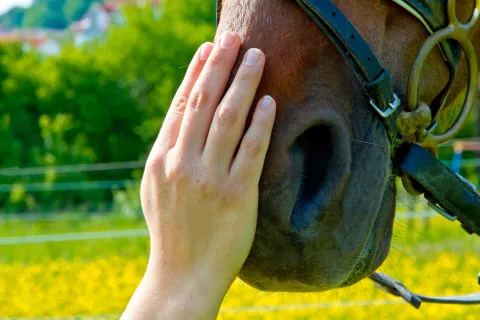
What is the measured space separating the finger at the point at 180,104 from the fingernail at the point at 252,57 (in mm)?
120

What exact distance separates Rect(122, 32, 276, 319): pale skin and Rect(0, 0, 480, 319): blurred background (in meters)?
0.43

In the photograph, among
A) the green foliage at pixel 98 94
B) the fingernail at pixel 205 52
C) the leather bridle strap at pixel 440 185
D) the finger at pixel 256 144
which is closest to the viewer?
the finger at pixel 256 144

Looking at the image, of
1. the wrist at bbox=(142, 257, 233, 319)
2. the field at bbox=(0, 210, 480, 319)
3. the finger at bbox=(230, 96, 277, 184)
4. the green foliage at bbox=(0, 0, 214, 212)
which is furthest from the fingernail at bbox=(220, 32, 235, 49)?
the green foliage at bbox=(0, 0, 214, 212)

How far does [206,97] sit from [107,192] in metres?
18.1

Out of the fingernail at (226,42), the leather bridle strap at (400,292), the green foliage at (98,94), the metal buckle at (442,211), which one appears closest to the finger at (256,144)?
the fingernail at (226,42)

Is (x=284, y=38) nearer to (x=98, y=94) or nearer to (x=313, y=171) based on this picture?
(x=313, y=171)

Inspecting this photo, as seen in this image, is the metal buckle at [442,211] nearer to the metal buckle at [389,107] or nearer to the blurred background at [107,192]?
the blurred background at [107,192]

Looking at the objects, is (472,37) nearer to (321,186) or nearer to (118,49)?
(321,186)

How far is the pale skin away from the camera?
4.14 feet

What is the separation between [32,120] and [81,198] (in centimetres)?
1027

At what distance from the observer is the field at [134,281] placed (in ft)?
15.0

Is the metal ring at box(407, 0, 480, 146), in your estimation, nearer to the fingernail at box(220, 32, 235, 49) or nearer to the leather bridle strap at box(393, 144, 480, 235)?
the leather bridle strap at box(393, 144, 480, 235)

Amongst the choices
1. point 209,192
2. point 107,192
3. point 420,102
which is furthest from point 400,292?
point 107,192

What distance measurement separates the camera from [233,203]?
1272 millimetres
